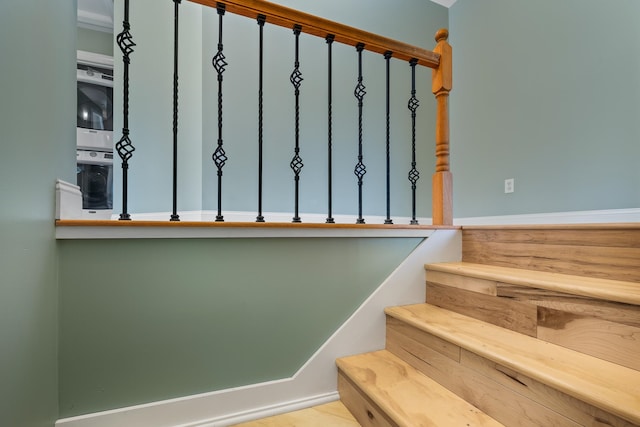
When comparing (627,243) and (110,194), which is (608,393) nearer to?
(627,243)

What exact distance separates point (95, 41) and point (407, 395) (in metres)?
4.04

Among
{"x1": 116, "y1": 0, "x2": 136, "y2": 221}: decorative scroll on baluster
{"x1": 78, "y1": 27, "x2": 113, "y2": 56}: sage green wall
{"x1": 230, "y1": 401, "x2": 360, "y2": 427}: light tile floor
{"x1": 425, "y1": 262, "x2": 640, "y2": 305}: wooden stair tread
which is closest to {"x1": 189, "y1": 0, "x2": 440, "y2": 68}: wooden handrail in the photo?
{"x1": 116, "y1": 0, "x2": 136, "y2": 221}: decorative scroll on baluster

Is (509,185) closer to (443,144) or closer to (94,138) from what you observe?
(443,144)

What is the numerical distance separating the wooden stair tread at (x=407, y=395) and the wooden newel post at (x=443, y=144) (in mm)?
672

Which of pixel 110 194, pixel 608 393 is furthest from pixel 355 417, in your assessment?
pixel 110 194

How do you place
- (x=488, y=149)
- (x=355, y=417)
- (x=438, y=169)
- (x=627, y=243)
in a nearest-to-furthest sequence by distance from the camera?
1. (x=627, y=243)
2. (x=355, y=417)
3. (x=438, y=169)
4. (x=488, y=149)

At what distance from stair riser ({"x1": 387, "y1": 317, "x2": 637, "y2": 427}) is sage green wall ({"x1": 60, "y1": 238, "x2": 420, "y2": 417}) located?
0.32 meters

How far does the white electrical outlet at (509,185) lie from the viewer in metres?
2.47

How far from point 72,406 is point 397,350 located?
107 centimetres

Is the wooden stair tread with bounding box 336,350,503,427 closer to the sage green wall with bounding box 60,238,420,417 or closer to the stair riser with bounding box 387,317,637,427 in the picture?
the stair riser with bounding box 387,317,637,427

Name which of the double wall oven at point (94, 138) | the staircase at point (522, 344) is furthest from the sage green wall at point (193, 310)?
the double wall oven at point (94, 138)

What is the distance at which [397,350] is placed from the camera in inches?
45.8

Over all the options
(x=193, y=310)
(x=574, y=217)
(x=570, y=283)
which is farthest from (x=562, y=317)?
(x=574, y=217)

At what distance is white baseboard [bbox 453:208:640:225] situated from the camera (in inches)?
70.6
